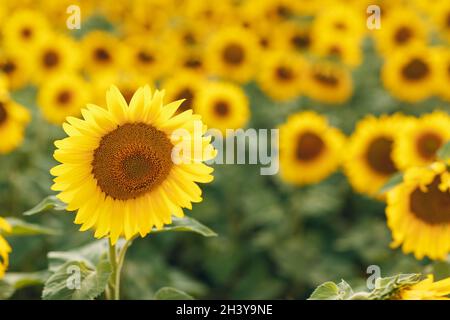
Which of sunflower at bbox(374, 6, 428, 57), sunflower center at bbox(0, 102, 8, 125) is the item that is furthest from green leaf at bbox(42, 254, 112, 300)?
sunflower at bbox(374, 6, 428, 57)

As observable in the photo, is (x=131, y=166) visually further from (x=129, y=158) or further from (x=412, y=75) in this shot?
(x=412, y=75)

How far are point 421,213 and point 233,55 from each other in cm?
293

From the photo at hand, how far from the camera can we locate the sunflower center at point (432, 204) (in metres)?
2.23

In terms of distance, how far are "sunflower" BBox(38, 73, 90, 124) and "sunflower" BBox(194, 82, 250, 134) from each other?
2.39 ft

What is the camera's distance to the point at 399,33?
207 inches

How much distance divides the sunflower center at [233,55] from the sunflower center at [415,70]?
1.14 meters

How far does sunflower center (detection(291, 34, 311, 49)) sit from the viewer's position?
5305 mm

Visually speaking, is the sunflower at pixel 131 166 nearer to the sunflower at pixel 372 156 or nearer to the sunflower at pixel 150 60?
the sunflower at pixel 372 156

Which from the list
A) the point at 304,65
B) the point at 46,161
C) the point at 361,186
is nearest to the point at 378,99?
the point at 304,65

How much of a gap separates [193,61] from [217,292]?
1843mm

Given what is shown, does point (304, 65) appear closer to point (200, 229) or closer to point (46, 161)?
point (46, 161)

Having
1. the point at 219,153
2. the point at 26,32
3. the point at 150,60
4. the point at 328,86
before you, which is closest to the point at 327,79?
the point at 328,86

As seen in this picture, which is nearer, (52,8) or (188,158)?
(188,158)

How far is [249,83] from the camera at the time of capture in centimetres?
538
